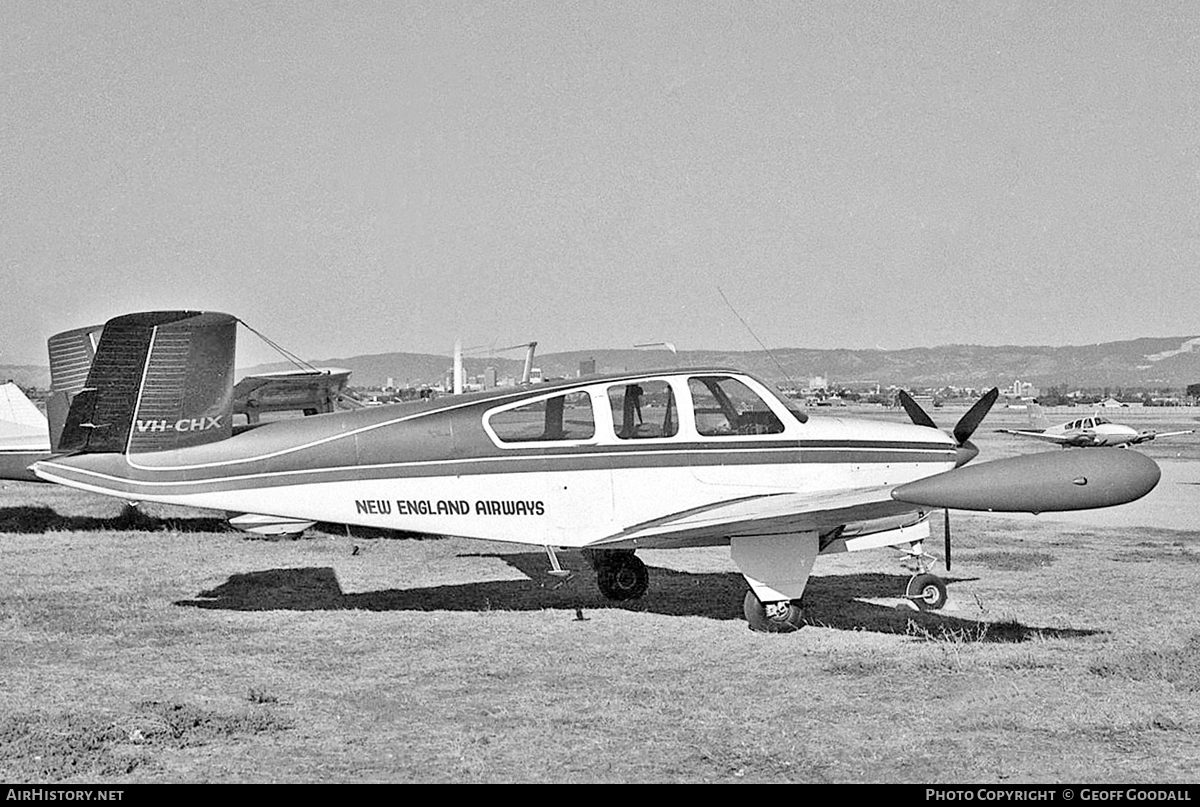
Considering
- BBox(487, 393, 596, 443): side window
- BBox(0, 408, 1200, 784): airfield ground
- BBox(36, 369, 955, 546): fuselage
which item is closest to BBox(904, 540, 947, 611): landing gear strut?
BBox(0, 408, 1200, 784): airfield ground

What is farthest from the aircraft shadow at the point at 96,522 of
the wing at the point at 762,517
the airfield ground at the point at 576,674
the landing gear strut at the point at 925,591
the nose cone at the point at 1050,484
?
the nose cone at the point at 1050,484

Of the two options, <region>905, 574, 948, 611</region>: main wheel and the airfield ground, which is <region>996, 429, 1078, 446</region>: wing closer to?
the airfield ground

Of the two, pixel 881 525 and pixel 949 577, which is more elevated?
pixel 881 525

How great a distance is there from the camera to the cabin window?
9.97 meters

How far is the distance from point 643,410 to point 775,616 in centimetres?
209

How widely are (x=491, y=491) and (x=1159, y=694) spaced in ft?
17.2

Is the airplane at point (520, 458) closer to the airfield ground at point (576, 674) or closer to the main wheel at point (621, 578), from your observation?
the airfield ground at point (576, 674)

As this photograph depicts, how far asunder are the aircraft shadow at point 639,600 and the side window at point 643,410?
71.5 inches

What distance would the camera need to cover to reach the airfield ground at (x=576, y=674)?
6.16 meters

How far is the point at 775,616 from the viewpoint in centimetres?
957

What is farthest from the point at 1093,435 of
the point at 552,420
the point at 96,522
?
the point at 552,420

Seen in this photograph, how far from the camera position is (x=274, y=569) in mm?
13508

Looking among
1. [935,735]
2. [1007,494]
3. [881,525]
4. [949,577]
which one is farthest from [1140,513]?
[935,735]

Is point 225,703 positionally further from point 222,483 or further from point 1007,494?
point 1007,494
